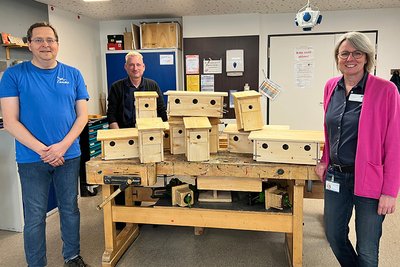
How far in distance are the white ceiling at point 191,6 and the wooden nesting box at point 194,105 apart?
1.96 m

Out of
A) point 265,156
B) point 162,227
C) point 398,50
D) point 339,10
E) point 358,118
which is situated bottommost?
point 162,227

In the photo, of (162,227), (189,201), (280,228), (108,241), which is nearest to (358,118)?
(280,228)

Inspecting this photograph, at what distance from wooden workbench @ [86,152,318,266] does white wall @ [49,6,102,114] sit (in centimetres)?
249

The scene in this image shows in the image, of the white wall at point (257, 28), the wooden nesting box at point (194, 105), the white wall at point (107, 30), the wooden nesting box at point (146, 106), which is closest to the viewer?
the wooden nesting box at point (194, 105)

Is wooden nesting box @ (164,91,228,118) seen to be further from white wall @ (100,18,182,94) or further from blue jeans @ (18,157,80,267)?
white wall @ (100,18,182,94)

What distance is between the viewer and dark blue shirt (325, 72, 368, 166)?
1.67 metres

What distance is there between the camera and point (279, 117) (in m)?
4.89

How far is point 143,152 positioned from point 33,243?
35.8 inches

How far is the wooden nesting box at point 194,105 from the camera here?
2287 mm

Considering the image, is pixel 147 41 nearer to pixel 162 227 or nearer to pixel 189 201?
pixel 162 227

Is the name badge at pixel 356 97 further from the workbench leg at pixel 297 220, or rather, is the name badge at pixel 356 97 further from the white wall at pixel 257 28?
the white wall at pixel 257 28

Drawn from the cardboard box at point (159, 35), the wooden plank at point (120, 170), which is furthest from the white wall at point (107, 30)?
the wooden plank at point (120, 170)

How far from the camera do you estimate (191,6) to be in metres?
4.09

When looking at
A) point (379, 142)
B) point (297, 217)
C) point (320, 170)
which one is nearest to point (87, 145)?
point (297, 217)
